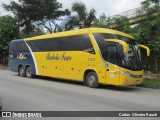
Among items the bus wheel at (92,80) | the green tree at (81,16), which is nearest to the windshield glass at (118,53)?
the bus wheel at (92,80)

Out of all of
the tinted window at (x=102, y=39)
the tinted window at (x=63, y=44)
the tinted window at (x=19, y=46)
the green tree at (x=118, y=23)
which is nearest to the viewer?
the tinted window at (x=102, y=39)

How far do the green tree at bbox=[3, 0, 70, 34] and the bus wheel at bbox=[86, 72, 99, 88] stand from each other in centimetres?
3158

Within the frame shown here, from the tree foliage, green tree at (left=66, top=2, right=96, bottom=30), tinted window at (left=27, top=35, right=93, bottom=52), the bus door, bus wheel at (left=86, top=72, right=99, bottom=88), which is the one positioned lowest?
bus wheel at (left=86, top=72, right=99, bottom=88)

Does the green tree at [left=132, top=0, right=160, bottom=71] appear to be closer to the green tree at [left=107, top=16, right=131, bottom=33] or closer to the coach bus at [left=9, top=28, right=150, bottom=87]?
the green tree at [left=107, top=16, right=131, bottom=33]

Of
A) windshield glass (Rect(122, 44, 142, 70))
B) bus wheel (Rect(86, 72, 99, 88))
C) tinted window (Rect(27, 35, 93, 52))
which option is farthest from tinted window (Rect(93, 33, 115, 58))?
bus wheel (Rect(86, 72, 99, 88))

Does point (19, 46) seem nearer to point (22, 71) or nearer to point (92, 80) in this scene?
point (22, 71)

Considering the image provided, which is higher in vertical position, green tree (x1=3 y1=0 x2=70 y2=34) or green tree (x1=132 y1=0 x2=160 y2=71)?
green tree (x1=3 y1=0 x2=70 y2=34)

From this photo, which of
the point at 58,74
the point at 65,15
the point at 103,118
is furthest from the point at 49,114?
the point at 65,15

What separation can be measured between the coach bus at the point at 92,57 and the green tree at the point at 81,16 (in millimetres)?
22321

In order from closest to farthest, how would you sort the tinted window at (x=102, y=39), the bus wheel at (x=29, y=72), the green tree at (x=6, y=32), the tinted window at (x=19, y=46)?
1. the tinted window at (x=102, y=39)
2. the bus wheel at (x=29, y=72)
3. the tinted window at (x=19, y=46)
4. the green tree at (x=6, y=32)

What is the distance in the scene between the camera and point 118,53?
17547mm

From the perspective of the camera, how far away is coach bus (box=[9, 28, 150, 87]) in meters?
17.5

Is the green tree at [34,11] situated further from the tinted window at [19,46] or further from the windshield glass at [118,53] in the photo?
the windshield glass at [118,53]

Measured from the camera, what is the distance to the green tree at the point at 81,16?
150ft
